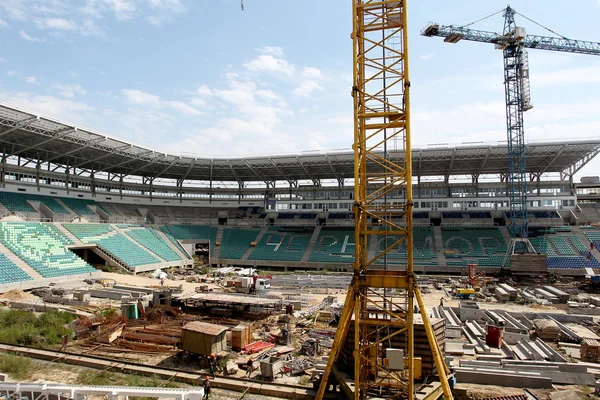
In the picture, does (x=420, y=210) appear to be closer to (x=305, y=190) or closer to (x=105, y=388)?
(x=305, y=190)

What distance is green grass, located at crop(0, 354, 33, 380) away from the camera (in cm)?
1191

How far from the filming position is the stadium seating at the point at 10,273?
2406 centimetres

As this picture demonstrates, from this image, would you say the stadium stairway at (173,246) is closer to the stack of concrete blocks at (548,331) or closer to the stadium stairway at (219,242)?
the stadium stairway at (219,242)

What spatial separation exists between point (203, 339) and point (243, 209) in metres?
41.4

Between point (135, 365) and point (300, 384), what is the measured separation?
5.69m

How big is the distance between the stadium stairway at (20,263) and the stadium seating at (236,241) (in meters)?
20.8

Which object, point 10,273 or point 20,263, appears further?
point 20,263

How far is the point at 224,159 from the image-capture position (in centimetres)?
4534

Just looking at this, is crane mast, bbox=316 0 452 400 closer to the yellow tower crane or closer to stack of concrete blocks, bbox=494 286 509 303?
the yellow tower crane

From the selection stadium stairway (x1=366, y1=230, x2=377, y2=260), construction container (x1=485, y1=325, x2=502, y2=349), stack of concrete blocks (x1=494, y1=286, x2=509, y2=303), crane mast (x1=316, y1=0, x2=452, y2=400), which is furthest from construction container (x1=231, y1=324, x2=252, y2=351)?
stadium stairway (x1=366, y1=230, x2=377, y2=260)

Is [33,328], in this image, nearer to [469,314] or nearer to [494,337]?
[494,337]

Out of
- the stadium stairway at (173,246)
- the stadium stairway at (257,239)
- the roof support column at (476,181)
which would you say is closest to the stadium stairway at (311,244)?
the stadium stairway at (257,239)

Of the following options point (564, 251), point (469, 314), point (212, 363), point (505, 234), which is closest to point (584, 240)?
point (564, 251)

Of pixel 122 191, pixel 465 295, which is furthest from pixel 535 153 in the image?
pixel 122 191
